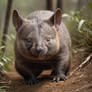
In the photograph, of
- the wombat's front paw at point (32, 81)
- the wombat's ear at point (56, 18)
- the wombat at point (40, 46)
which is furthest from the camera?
the wombat's front paw at point (32, 81)

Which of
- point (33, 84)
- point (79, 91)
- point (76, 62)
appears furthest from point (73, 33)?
point (79, 91)

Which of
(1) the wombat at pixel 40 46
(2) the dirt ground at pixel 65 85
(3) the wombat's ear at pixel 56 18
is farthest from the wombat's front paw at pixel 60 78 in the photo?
(3) the wombat's ear at pixel 56 18

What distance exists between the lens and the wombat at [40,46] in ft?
19.4

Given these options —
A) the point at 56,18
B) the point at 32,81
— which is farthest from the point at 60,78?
the point at 56,18

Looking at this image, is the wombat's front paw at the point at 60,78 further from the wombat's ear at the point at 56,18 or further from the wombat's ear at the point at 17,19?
the wombat's ear at the point at 17,19

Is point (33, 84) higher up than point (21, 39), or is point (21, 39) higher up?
point (21, 39)

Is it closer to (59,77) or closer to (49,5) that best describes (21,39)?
(59,77)

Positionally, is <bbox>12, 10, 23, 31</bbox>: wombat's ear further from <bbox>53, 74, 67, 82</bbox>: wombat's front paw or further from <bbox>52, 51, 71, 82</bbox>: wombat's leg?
<bbox>53, 74, 67, 82</bbox>: wombat's front paw

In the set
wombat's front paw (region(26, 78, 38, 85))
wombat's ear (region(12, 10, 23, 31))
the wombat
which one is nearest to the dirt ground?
wombat's front paw (region(26, 78, 38, 85))

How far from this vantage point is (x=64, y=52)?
270 inches

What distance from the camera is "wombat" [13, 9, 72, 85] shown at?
5910mm

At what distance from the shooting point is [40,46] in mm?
5688

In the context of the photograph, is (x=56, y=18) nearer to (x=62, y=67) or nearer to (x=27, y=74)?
(x=62, y=67)

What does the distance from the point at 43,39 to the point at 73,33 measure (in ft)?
12.3
